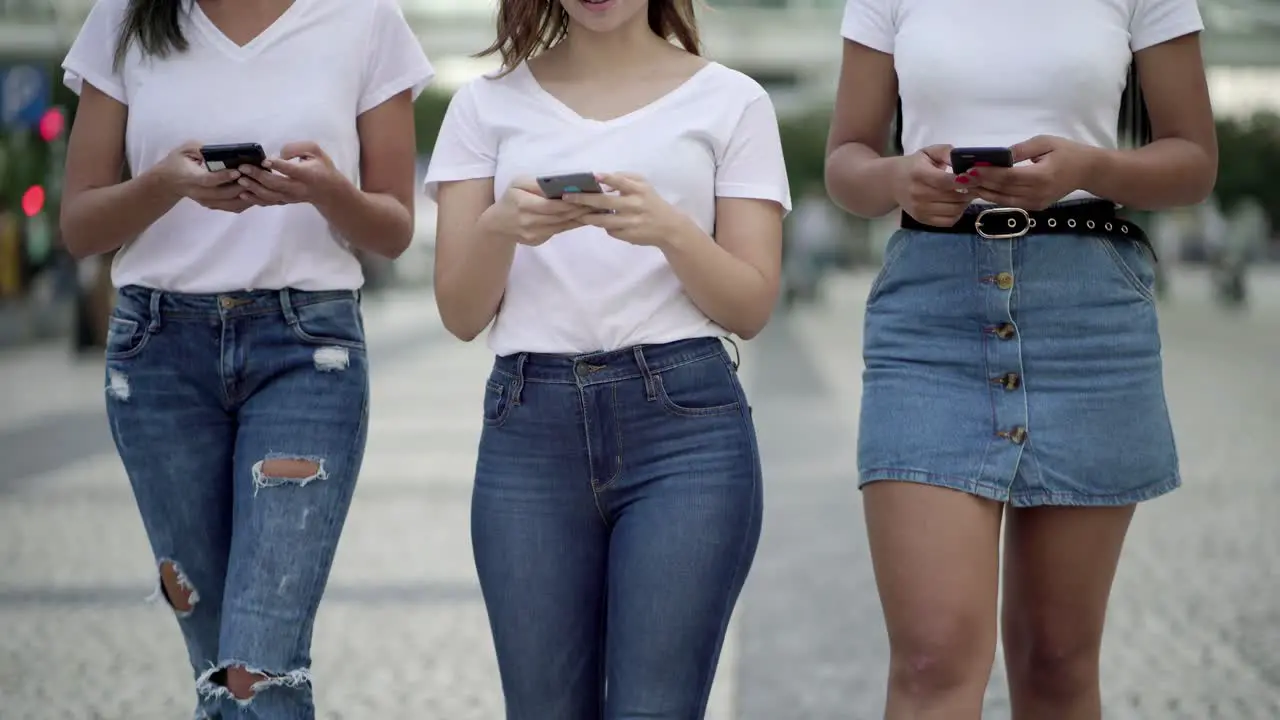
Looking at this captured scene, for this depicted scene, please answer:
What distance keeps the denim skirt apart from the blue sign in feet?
59.7

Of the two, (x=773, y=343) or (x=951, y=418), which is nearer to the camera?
(x=951, y=418)

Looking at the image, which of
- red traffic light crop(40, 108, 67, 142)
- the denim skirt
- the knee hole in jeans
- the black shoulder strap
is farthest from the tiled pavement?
red traffic light crop(40, 108, 67, 142)

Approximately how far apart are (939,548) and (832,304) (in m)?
28.5

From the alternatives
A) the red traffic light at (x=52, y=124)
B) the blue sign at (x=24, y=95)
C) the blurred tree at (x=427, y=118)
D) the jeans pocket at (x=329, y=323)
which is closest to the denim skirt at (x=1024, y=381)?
the jeans pocket at (x=329, y=323)

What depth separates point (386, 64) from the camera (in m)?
3.17

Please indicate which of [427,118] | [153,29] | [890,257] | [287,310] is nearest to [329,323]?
[287,310]

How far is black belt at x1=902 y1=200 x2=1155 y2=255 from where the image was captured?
2848mm

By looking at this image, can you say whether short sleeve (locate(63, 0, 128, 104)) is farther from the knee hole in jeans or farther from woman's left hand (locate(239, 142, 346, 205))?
the knee hole in jeans

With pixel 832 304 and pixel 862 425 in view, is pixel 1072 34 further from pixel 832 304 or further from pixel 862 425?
pixel 832 304

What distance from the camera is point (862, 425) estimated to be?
292cm

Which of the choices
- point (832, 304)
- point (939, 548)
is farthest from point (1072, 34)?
point (832, 304)

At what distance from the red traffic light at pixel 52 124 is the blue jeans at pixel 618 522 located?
1835cm

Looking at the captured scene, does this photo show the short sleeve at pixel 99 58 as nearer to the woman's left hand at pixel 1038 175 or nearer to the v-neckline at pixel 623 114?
the v-neckline at pixel 623 114

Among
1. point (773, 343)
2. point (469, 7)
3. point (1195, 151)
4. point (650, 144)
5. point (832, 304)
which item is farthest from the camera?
point (469, 7)
